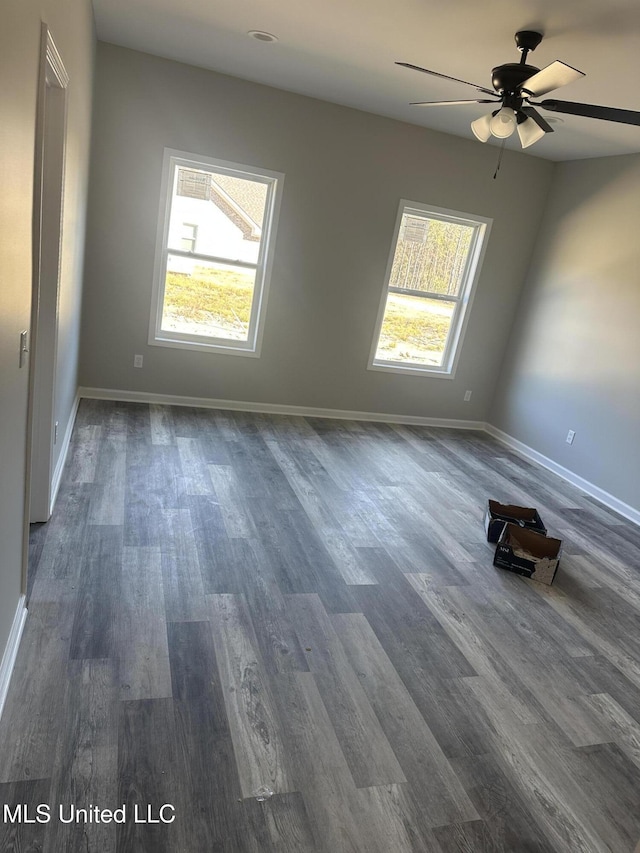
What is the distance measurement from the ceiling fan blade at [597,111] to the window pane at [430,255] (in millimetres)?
2718

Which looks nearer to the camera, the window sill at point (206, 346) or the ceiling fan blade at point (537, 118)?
the ceiling fan blade at point (537, 118)

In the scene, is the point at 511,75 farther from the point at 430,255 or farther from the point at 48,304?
the point at 430,255

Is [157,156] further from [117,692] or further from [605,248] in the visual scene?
[117,692]

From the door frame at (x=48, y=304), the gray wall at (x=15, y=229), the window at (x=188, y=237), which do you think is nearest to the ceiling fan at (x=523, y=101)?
the door frame at (x=48, y=304)

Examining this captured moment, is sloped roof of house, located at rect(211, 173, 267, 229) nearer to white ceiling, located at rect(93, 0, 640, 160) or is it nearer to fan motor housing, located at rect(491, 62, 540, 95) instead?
white ceiling, located at rect(93, 0, 640, 160)

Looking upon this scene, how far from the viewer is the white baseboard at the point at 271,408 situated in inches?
207

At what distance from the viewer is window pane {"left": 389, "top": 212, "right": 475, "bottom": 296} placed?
5.62 metres

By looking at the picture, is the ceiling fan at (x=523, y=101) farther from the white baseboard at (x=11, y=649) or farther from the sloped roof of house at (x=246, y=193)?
the white baseboard at (x=11, y=649)

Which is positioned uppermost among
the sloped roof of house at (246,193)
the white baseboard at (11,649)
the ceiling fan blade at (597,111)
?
the ceiling fan blade at (597,111)

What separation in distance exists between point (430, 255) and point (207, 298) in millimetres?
2199

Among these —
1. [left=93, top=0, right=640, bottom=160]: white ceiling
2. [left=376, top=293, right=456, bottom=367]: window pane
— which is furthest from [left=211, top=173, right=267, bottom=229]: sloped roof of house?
[left=376, top=293, right=456, bottom=367]: window pane

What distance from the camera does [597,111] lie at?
2.75 metres

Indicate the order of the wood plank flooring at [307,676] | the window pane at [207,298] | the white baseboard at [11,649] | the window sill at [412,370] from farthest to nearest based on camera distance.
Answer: the window sill at [412,370]
the window pane at [207,298]
the white baseboard at [11,649]
the wood plank flooring at [307,676]

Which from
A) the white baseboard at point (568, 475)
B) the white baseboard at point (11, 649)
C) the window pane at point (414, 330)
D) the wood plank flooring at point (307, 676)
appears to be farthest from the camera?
the window pane at point (414, 330)
